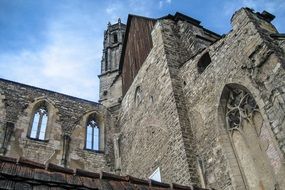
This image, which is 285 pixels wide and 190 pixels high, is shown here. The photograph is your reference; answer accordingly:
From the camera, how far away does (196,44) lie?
9.48 metres

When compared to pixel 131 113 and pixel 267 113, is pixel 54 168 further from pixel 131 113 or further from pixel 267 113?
pixel 131 113

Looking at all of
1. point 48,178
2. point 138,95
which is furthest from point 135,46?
point 48,178

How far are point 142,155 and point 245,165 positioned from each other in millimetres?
3790

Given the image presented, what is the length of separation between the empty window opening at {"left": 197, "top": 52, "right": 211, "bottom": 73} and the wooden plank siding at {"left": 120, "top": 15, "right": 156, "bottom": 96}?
9.79ft

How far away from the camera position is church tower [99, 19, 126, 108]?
16.7m

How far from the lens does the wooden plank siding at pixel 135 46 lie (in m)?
11.5

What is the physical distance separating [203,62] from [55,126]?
624 cm

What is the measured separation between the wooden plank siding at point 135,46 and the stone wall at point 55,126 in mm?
2043

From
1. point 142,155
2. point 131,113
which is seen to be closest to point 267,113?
point 142,155

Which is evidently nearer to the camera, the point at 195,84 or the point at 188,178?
the point at 188,178

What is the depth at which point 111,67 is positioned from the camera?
69.5 ft

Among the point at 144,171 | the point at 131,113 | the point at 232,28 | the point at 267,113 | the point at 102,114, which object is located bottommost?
the point at 267,113

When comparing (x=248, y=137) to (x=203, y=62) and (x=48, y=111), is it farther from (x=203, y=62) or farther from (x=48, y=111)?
(x=48, y=111)

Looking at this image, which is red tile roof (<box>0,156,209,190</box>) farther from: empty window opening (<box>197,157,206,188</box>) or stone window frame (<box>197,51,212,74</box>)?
stone window frame (<box>197,51,212,74</box>)
